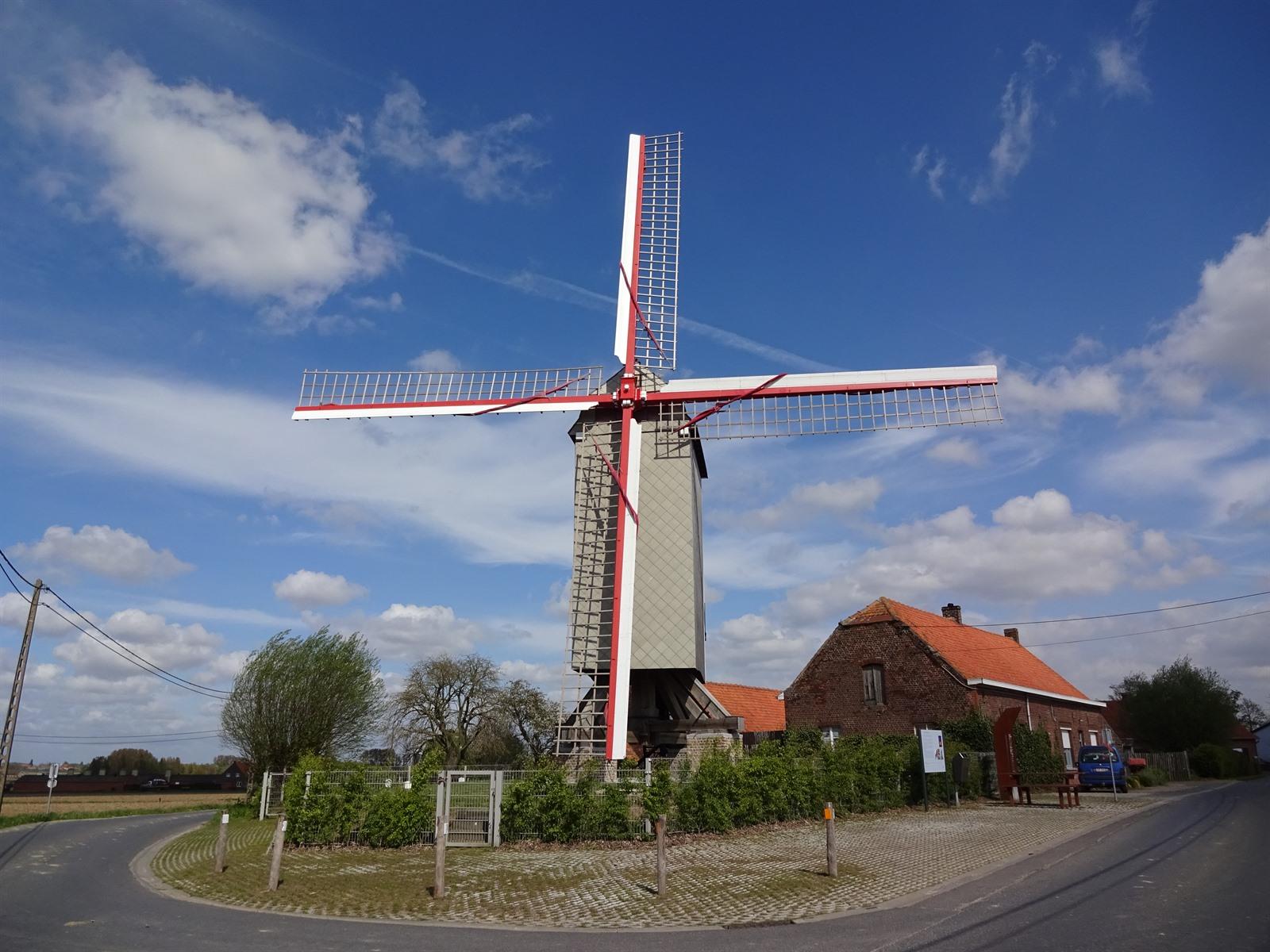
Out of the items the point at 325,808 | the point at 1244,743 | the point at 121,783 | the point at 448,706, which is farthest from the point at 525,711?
the point at 1244,743

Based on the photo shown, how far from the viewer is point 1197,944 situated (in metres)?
7.58

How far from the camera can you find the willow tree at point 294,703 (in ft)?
99.7

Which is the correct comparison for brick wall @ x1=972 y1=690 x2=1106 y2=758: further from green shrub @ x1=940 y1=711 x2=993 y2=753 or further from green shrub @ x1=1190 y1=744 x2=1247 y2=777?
green shrub @ x1=1190 y1=744 x2=1247 y2=777

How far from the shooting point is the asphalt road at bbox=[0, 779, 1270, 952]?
812 cm

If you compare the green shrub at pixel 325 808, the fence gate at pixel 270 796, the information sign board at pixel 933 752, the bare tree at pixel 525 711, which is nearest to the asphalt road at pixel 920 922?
the green shrub at pixel 325 808

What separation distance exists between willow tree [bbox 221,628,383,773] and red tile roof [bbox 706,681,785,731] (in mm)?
15603

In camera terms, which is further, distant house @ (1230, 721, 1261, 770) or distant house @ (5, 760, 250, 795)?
distant house @ (5, 760, 250, 795)

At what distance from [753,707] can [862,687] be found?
9.72 m

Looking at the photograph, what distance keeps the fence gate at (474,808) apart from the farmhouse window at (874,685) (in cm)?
1954

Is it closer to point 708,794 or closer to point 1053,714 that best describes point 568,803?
point 708,794

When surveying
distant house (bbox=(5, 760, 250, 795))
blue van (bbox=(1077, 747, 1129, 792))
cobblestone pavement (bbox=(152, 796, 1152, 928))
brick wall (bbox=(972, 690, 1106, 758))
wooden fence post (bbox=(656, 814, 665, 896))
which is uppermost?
brick wall (bbox=(972, 690, 1106, 758))

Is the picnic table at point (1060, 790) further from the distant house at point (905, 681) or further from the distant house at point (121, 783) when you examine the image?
the distant house at point (121, 783)

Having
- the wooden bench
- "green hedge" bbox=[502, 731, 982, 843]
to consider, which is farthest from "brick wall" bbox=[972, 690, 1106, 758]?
"green hedge" bbox=[502, 731, 982, 843]

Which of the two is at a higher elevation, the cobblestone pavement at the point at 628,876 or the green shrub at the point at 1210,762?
the green shrub at the point at 1210,762
